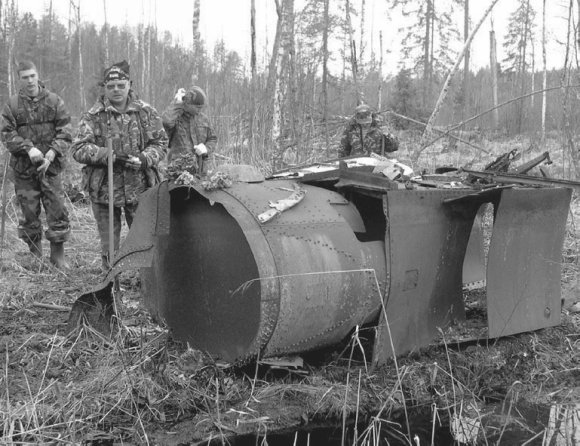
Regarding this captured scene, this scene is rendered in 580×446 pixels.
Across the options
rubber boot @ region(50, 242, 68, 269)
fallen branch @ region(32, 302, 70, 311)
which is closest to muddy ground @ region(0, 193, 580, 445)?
fallen branch @ region(32, 302, 70, 311)

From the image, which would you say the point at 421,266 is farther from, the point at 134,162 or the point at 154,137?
the point at 154,137

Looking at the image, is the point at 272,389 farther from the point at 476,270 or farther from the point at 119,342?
the point at 476,270

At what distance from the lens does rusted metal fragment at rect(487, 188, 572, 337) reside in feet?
12.6

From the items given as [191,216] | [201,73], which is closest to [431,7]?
[201,73]

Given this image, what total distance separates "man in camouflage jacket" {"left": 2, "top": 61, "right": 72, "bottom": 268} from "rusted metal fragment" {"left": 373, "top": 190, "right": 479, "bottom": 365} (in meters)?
3.63

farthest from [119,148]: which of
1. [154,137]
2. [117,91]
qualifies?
[117,91]

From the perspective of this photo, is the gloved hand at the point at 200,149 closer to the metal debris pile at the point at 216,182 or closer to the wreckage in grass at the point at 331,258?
the wreckage in grass at the point at 331,258

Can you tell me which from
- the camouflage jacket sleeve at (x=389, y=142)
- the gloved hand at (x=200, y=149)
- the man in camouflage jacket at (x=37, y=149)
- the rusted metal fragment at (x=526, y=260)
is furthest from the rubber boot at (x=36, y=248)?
the rusted metal fragment at (x=526, y=260)

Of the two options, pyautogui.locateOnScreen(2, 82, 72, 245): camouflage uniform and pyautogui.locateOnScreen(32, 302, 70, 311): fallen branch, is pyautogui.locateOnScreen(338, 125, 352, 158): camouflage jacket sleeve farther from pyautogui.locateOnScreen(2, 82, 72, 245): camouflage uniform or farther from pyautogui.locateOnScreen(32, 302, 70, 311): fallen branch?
pyautogui.locateOnScreen(32, 302, 70, 311): fallen branch

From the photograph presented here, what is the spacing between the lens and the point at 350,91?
2041 cm

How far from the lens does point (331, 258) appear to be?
3.21 m

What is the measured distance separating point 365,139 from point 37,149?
12.4ft

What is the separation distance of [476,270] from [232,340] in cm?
292

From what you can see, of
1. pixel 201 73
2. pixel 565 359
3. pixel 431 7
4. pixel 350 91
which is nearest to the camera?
pixel 565 359
